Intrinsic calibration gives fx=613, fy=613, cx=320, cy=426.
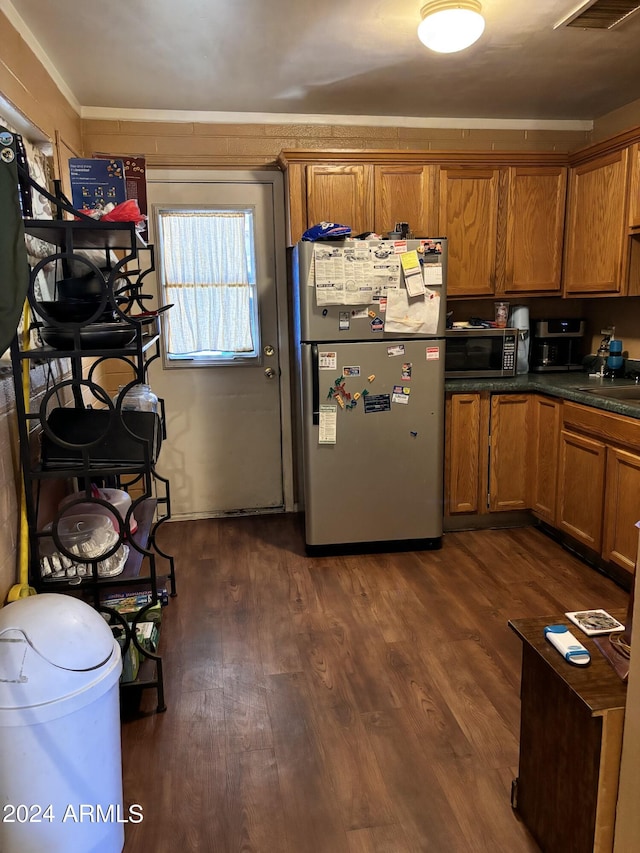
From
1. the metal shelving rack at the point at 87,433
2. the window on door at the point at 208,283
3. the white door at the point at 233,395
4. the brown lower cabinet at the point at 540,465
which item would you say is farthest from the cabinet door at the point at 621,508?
the window on door at the point at 208,283

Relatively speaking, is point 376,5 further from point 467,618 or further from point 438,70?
point 467,618

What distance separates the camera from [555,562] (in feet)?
10.5

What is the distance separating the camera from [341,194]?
133 inches

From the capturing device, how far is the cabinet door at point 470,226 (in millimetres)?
3477

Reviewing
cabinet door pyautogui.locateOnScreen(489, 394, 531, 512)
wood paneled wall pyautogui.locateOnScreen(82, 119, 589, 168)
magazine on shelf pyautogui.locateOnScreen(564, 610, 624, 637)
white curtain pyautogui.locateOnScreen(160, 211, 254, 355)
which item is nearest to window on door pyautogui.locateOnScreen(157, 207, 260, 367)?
white curtain pyautogui.locateOnScreen(160, 211, 254, 355)

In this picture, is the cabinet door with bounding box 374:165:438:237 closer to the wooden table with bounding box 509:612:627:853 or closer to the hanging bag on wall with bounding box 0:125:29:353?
the hanging bag on wall with bounding box 0:125:29:353

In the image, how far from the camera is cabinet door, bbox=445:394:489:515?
3.46m

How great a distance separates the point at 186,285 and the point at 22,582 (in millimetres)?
2240

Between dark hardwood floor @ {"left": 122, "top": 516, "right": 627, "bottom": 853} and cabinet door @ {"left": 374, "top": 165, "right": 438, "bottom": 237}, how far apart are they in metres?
1.85

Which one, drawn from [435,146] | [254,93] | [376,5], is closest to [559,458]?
[435,146]

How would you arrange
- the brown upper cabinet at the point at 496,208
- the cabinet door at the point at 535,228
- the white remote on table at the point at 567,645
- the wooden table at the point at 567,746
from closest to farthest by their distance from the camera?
the wooden table at the point at 567,746 < the white remote on table at the point at 567,645 < the brown upper cabinet at the point at 496,208 < the cabinet door at the point at 535,228

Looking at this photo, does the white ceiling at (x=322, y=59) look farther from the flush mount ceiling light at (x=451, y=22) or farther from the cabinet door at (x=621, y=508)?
the cabinet door at (x=621, y=508)

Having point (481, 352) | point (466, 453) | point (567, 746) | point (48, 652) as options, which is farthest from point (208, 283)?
point (567, 746)

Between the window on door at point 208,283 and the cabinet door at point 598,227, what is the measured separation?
1.89 meters
